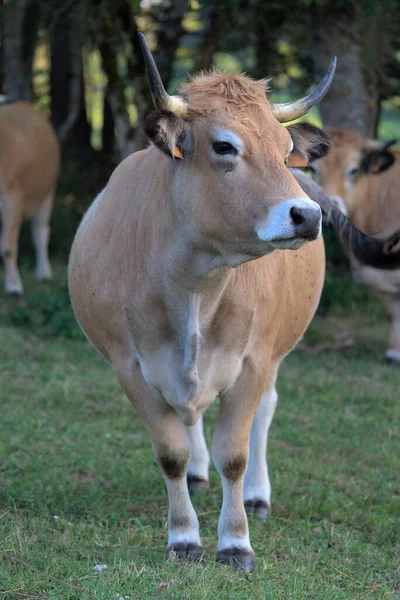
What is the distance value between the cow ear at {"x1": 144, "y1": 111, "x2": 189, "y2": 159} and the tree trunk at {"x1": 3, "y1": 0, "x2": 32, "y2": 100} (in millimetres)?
8555

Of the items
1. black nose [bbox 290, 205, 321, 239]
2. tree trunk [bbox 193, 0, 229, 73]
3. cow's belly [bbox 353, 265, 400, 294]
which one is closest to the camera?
black nose [bbox 290, 205, 321, 239]

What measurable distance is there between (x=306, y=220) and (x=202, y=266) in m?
0.67

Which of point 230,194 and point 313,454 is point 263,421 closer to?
point 313,454

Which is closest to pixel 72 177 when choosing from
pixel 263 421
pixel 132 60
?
pixel 132 60

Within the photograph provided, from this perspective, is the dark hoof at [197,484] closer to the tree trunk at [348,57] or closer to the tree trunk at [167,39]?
the tree trunk at [348,57]

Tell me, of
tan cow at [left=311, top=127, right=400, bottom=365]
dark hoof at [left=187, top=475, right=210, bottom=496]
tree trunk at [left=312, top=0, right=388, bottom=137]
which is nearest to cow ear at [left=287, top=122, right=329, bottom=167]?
dark hoof at [left=187, top=475, right=210, bottom=496]

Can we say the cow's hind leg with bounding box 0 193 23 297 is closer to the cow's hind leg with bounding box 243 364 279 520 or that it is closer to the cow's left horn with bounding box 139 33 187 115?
the cow's hind leg with bounding box 243 364 279 520

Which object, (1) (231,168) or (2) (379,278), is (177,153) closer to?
(1) (231,168)

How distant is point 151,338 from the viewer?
427 centimetres

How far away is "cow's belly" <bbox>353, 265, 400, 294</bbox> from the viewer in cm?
865

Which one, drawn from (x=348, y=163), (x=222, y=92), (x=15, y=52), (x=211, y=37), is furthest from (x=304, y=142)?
(x=15, y=52)

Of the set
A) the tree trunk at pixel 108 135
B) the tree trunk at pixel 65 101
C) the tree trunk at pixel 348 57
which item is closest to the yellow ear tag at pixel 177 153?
the tree trunk at pixel 348 57

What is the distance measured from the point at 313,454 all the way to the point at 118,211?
2.41 metres

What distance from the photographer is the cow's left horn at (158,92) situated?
142 inches
